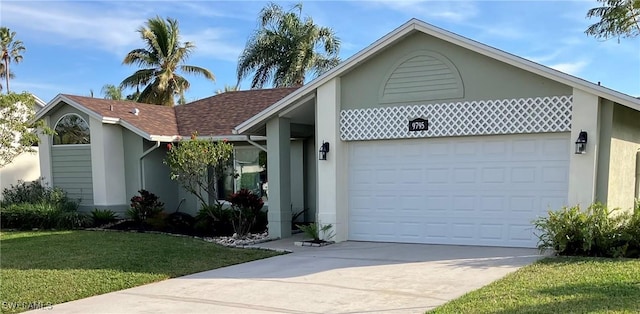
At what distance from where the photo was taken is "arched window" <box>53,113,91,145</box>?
14828mm

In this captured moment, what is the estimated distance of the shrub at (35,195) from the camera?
1452 centimetres

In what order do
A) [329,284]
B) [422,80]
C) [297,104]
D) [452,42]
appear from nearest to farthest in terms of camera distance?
[329,284]
[452,42]
[422,80]
[297,104]

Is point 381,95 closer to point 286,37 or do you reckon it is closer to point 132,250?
point 132,250

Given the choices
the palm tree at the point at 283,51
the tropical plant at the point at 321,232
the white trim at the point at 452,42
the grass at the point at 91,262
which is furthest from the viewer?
the palm tree at the point at 283,51

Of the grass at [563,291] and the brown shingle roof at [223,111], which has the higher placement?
the brown shingle roof at [223,111]

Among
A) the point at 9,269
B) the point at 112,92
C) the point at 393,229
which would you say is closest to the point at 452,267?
the point at 393,229

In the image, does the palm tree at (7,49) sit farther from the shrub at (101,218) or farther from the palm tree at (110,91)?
the shrub at (101,218)

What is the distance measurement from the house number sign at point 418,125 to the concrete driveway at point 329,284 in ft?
8.03

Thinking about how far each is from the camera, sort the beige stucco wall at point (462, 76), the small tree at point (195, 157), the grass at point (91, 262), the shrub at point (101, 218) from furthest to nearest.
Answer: the shrub at point (101, 218), the small tree at point (195, 157), the beige stucco wall at point (462, 76), the grass at point (91, 262)

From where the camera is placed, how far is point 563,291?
5.58 meters

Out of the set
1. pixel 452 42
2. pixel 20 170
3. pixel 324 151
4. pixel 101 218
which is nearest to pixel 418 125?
pixel 452 42

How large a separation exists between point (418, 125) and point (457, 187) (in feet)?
4.84

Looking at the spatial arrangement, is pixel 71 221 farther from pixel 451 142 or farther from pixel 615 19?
pixel 615 19

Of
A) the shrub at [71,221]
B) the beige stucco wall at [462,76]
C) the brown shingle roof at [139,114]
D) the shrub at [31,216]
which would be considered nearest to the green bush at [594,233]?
the beige stucco wall at [462,76]
